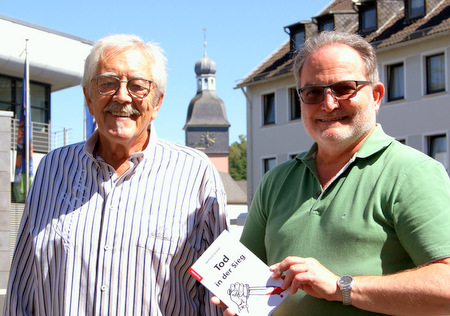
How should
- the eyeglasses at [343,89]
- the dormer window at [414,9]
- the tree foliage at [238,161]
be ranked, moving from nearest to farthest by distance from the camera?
the eyeglasses at [343,89], the dormer window at [414,9], the tree foliage at [238,161]

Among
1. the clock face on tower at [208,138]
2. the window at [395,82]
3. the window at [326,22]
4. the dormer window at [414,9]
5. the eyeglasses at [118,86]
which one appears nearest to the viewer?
the eyeglasses at [118,86]

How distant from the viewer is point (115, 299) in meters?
3.52

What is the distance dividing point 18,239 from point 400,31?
26.9 meters

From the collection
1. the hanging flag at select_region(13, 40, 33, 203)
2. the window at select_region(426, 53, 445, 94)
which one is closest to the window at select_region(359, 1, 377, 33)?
the window at select_region(426, 53, 445, 94)

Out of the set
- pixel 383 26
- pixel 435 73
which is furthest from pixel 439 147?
pixel 383 26

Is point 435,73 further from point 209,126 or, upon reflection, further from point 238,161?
point 238,161

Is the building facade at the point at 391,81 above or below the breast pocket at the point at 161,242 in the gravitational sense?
above

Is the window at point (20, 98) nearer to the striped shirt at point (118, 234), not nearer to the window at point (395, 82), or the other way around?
the window at point (395, 82)

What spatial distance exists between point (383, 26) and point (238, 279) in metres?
28.8

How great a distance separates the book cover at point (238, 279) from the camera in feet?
10.2

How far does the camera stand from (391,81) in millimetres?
29297

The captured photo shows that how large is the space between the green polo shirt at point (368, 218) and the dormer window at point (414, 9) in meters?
26.9

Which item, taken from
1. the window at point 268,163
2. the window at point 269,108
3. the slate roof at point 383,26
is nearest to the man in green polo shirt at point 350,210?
the slate roof at point 383,26

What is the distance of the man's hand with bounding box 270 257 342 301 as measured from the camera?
9.43 feet
